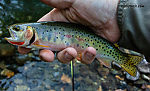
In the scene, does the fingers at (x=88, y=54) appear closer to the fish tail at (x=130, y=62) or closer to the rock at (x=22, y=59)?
the fish tail at (x=130, y=62)

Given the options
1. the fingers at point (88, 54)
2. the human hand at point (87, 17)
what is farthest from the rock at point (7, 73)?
the fingers at point (88, 54)

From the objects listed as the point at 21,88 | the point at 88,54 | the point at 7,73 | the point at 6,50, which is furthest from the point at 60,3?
the point at 6,50

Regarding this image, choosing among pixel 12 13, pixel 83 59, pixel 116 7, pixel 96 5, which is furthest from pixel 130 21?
pixel 12 13

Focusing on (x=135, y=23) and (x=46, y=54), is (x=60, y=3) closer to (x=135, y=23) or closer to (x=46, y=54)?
(x=46, y=54)

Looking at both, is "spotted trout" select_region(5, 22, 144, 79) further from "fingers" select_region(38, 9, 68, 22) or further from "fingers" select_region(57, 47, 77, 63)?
"fingers" select_region(38, 9, 68, 22)

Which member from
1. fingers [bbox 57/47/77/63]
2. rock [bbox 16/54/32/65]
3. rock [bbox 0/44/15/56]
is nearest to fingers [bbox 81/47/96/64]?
fingers [bbox 57/47/77/63]

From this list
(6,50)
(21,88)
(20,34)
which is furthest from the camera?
(6,50)

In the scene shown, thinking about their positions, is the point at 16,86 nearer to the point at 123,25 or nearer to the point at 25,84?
the point at 25,84
